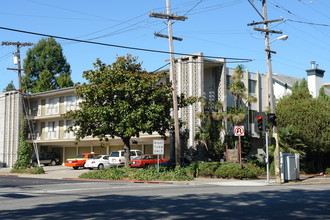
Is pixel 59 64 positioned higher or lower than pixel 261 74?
higher

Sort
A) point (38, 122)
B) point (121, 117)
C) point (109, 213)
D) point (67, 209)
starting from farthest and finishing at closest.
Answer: point (38, 122) < point (121, 117) < point (67, 209) < point (109, 213)

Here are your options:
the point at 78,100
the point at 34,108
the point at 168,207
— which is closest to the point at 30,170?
the point at 78,100

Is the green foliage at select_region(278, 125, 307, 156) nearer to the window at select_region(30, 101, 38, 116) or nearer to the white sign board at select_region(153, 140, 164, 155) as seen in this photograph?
the white sign board at select_region(153, 140, 164, 155)

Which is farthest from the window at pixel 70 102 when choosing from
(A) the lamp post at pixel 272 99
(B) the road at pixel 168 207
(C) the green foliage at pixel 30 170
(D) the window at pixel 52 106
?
(B) the road at pixel 168 207

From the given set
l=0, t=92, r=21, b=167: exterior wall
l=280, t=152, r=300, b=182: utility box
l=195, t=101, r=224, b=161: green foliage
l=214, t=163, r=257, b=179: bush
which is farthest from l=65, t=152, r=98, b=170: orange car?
l=280, t=152, r=300, b=182: utility box

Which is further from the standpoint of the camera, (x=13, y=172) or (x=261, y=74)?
(x=261, y=74)

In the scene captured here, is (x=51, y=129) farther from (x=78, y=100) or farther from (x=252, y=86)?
(x=252, y=86)

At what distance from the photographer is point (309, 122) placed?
32062mm

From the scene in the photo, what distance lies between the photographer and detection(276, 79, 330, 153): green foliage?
104 feet

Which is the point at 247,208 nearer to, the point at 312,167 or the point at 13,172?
the point at 312,167

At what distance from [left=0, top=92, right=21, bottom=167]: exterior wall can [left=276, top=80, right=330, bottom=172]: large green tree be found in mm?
27992

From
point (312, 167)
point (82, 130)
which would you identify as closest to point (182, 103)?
point (82, 130)

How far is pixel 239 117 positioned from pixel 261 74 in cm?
1036

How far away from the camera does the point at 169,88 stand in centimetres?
2856
